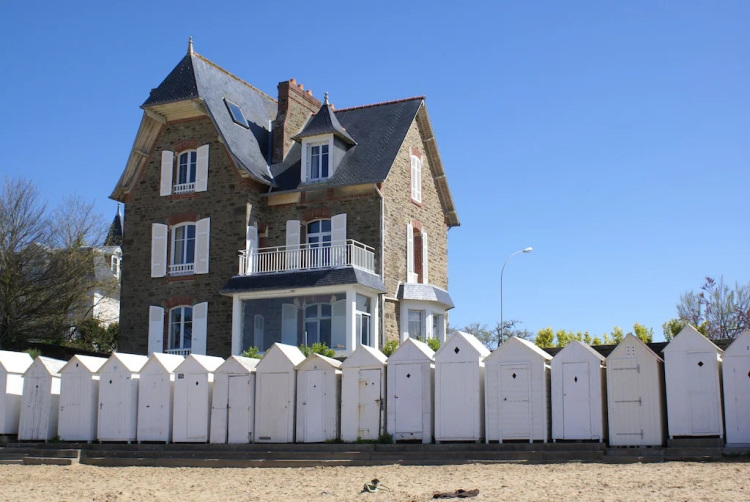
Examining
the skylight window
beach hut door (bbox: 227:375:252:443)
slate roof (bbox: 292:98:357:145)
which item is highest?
the skylight window

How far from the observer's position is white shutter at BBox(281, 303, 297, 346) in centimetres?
2677

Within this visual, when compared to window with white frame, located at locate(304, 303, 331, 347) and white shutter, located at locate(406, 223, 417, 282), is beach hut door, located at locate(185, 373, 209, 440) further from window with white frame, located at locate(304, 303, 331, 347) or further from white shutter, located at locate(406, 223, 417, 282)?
white shutter, located at locate(406, 223, 417, 282)

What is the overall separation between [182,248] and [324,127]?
18.9 ft

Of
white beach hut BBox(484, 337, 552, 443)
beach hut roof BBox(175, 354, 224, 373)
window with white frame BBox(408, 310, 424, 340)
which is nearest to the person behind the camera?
white beach hut BBox(484, 337, 552, 443)

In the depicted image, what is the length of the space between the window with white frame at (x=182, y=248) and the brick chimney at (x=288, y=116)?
11.6 ft

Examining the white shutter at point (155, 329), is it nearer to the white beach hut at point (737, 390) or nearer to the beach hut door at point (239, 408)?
the beach hut door at point (239, 408)

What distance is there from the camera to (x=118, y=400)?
21.0 m

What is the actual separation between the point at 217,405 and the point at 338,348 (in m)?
6.19

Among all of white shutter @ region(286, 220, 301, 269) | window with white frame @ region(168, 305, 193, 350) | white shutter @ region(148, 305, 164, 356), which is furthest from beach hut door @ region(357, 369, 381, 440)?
white shutter @ region(148, 305, 164, 356)

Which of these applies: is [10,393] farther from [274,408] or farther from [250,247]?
[250,247]

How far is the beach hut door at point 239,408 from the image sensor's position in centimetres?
1972

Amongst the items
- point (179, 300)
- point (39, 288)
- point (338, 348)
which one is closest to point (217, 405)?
point (338, 348)

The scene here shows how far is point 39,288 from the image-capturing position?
33.7m

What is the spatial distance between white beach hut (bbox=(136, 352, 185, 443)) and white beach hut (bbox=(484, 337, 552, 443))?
7.10 metres
